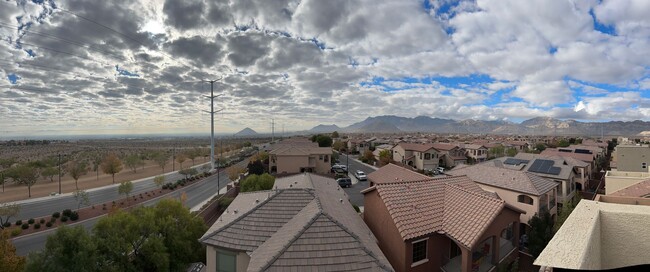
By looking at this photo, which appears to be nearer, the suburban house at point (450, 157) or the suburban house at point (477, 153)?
the suburban house at point (450, 157)

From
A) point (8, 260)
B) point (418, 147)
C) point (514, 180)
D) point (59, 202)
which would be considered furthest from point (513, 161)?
point (59, 202)

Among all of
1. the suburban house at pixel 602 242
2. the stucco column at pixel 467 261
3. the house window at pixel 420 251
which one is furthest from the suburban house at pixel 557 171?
the suburban house at pixel 602 242

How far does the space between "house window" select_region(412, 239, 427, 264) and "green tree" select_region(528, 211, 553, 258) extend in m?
11.0

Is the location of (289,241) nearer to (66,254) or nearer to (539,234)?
(66,254)

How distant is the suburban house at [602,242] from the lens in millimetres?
8424

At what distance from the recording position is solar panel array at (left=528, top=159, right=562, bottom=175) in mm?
38325

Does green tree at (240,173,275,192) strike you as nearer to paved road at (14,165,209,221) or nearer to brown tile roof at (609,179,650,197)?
brown tile roof at (609,179,650,197)

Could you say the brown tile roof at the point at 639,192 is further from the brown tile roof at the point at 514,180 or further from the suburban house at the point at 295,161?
the suburban house at the point at 295,161

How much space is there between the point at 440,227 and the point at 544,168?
33962 millimetres

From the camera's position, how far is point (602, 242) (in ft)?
33.5

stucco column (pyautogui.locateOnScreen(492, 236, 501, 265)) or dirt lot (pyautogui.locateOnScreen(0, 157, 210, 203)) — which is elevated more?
stucco column (pyautogui.locateOnScreen(492, 236, 501, 265))

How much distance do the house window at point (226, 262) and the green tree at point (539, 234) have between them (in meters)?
21.8

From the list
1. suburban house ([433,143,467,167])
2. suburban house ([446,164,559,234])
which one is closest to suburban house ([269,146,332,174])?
suburban house ([446,164,559,234])

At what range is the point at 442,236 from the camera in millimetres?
16969
